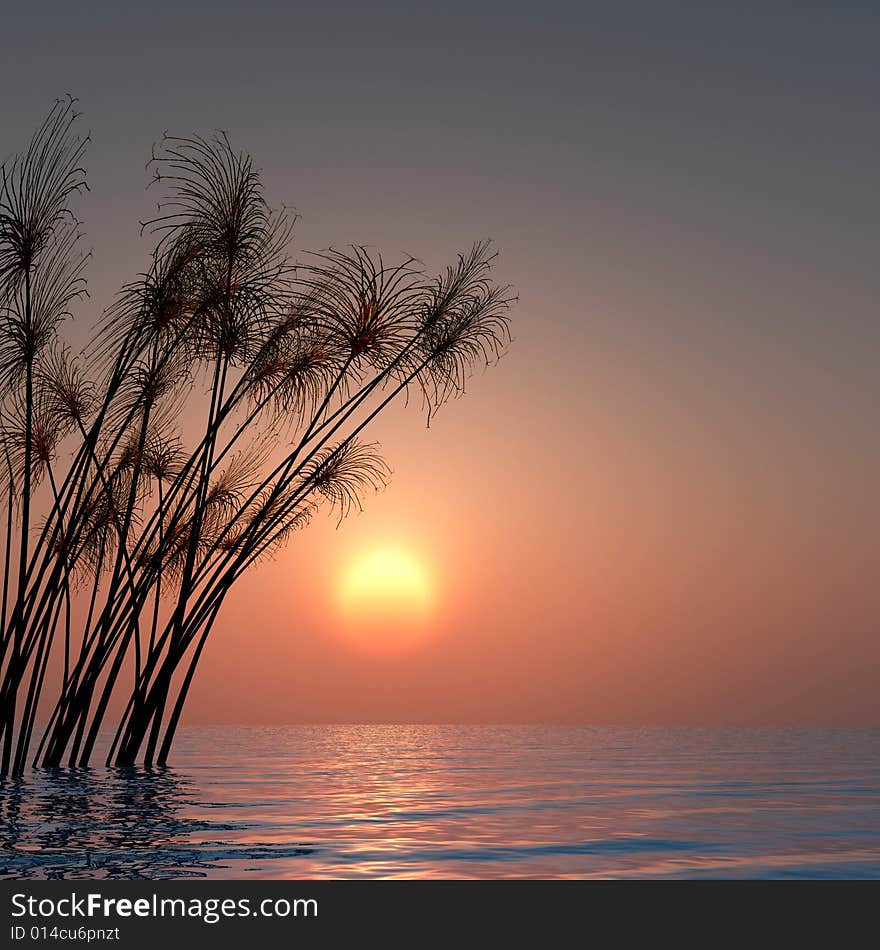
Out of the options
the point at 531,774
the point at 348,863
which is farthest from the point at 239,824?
the point at 531,774

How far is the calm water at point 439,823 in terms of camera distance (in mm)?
5711

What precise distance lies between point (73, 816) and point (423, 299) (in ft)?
17.2

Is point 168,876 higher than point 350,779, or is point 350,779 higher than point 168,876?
point 350,779

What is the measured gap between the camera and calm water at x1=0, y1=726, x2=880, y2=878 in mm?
5711

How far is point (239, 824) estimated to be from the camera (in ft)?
24.3

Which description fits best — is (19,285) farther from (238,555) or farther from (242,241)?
(238,555)

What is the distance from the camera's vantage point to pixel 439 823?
7773mm
